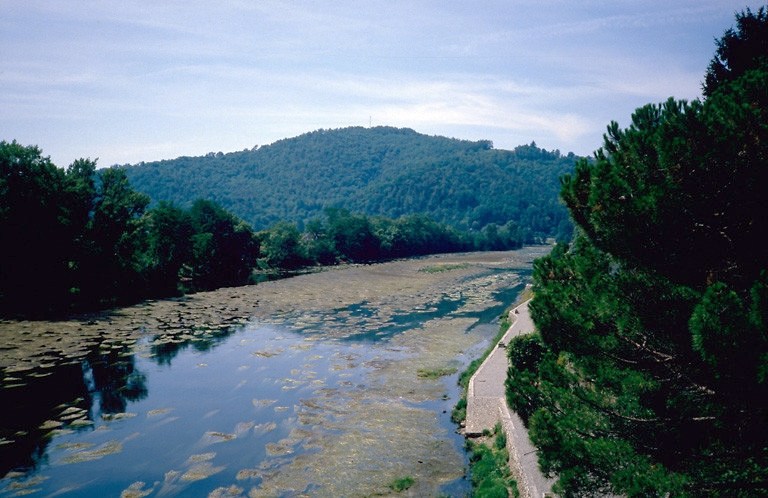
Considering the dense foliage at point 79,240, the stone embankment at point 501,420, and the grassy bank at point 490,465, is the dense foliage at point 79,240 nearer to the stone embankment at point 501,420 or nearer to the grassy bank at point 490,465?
the stone embankment at point 501,420

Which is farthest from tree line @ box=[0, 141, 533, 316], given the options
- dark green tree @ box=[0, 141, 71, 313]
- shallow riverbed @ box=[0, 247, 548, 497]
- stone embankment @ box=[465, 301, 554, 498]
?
stone embankment @ box=[465, 301, 554, 498]

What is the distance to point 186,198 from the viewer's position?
165250 mm

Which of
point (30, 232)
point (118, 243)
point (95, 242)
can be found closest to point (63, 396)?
point (30, 232)

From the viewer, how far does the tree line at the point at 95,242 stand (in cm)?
3419

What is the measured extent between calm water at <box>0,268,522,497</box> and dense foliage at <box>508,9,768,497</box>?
6505 millimetres

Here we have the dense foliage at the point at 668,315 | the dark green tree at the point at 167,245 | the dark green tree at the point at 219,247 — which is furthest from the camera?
the dark green tree at the point at 219,247

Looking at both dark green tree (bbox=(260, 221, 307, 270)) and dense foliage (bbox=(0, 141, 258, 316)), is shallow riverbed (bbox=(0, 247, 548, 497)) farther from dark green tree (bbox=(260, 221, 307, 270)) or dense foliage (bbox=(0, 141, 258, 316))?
dark green tree (bbox=(260, 221, 307, 270))

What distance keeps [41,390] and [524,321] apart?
80.7 feet

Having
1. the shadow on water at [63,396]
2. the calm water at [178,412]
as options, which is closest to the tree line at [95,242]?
the shadow on water at [63,396]

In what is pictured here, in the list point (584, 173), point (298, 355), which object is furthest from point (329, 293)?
point (584, 173)

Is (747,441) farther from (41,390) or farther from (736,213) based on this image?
(41,390)

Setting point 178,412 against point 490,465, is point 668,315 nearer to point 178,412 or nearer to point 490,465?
point 490,465

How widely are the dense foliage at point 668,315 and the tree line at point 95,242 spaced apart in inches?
1518

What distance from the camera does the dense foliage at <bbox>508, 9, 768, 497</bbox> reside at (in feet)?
18.7
